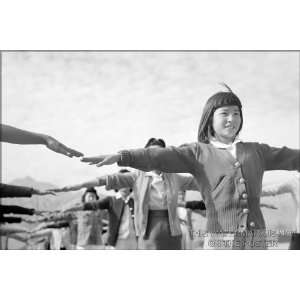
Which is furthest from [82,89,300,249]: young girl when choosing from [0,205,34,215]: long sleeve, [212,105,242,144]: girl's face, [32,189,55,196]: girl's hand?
[0,205,34,215]: long sleeve

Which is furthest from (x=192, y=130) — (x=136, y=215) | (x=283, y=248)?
(x=283, y=248)

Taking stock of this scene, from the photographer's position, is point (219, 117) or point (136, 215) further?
point (136, 215)

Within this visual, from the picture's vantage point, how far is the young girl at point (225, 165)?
104 inches

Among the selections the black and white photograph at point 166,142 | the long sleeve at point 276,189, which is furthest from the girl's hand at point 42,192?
the long sleeve at point 276,189

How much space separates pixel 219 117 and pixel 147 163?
0.50 meters

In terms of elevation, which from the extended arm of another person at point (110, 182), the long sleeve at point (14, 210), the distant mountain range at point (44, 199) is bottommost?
the long sleeve at point (14, 210)

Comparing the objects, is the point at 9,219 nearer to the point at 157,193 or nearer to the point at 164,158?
the point at 157,193

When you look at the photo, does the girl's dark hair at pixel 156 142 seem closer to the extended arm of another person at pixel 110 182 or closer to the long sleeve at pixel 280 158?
the extended arm of another person at pixel 110 182

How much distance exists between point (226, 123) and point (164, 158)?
15.9 inches

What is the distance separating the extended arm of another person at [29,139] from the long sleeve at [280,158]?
1049 mm

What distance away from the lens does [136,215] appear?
9.86 ft
